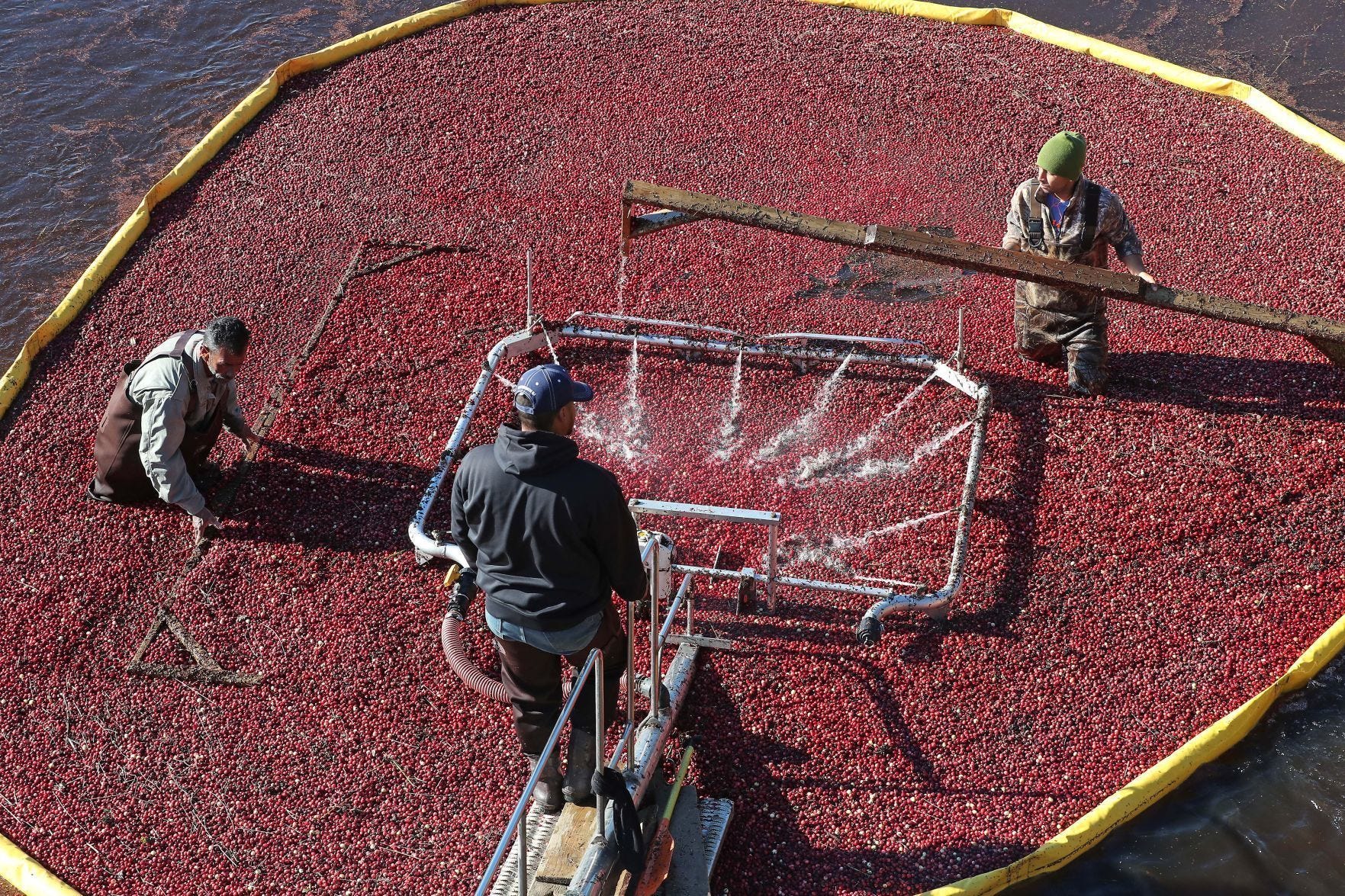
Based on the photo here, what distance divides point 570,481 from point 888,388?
3.82 meters

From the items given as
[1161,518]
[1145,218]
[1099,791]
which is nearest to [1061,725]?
[1099,791]

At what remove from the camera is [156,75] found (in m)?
12.2

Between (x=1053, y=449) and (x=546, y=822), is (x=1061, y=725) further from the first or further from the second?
(x=546, y=822)

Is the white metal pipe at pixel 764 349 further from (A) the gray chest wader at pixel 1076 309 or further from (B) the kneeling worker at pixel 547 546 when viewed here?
(B) the kneeling worker at pixel 547 546

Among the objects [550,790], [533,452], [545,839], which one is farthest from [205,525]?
[533,452]

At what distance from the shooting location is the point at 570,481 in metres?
4.62

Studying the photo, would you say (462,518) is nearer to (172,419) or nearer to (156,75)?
(172,419)

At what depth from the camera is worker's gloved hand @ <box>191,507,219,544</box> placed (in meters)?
7.11

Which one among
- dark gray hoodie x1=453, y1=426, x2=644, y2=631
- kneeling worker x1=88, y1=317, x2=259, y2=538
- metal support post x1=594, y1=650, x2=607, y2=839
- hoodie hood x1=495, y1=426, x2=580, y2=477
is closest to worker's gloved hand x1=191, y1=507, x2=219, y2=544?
kneeling worker x1=88, y1=317, x2=259, y2=538

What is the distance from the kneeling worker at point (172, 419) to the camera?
6926 mm

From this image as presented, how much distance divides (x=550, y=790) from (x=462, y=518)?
1.32 m

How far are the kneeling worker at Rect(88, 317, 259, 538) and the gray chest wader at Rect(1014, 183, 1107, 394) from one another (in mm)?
4909

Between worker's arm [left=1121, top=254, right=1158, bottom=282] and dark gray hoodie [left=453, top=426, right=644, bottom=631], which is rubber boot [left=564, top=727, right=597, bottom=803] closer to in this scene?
dark gray hoodie [left=453, top=426, right=644, bottom=631]

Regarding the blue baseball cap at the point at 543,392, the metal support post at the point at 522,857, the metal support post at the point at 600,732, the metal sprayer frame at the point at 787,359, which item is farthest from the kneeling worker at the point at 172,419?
the metal support post at the point at 522,857
